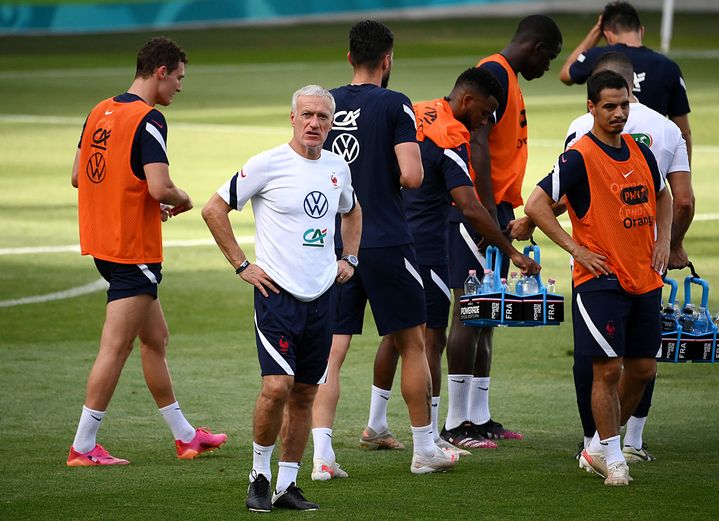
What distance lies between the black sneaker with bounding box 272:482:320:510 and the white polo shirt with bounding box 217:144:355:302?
95 cm

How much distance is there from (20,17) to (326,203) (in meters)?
46.8

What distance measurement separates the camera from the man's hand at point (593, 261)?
791 centimetres

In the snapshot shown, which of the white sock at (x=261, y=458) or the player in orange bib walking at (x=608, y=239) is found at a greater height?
the player in orange bib walking at (x=608, y=239)

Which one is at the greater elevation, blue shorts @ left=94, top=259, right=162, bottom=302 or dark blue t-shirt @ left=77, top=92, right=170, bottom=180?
dark blue t-shirt @ left=77, top=92, right=170, bottom=180

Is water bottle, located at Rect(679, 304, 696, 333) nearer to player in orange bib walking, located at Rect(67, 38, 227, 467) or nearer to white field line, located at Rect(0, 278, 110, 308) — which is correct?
player in orange bib walking, located at Rect(67, 38, 227, 467)

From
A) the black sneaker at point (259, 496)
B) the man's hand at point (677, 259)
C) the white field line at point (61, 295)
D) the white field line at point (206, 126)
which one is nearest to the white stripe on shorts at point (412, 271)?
the black sneaker at point (259, 496)

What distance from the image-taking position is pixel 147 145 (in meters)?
8.44

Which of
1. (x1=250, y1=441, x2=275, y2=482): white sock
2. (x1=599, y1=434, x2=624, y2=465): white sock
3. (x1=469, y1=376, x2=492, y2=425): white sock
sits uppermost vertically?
(x1=469, y1=376, x2=492, y2=425): white sock

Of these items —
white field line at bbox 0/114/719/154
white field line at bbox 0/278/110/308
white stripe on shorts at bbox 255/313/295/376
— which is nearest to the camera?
white stripe on shorts at bbox 255/313/295/376

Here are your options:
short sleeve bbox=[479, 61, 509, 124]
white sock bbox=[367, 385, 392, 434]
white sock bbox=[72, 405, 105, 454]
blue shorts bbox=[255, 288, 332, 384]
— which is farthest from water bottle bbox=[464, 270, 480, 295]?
white sock bbox=[72, 405, 105, 454]

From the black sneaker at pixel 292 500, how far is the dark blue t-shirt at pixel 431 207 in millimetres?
1938

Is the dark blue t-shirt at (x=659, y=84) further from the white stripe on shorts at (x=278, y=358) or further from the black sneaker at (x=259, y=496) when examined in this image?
the black sneaker at (x=259, y=496)

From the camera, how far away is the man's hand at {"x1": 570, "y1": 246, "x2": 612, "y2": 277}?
791cm

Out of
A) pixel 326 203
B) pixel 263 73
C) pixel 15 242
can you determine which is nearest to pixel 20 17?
pixel 263 73
